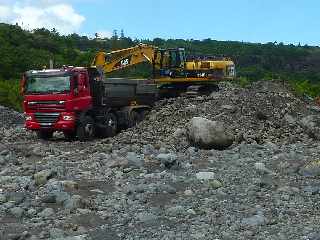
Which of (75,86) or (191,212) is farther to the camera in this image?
(75,86)

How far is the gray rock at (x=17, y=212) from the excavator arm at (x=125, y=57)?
15.7 metres

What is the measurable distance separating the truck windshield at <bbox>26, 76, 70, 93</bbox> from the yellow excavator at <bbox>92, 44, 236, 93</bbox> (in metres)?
5.68

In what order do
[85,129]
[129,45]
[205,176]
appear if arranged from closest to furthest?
1. [205,176]
2. [85,129]
3. [129,45]

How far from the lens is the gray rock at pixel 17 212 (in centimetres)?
989

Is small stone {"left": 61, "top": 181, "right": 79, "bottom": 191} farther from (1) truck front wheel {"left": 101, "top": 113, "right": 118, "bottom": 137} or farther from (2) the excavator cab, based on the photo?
(2) the excavator cab

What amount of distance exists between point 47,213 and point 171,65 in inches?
659

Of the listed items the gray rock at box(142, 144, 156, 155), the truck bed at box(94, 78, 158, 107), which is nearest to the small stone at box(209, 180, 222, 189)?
the gray rock at box(142, 144, 156, 155)

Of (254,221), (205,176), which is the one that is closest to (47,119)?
(205,176)

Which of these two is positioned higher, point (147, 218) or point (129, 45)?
point (129, 45)

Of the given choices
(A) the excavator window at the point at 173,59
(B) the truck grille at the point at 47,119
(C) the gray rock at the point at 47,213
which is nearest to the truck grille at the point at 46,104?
(B) the truck grille at the point at 47,119

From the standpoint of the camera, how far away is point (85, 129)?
20.3 metres

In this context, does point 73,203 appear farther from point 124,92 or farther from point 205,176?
point 124,92

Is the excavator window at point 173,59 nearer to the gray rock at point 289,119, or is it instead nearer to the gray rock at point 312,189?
the gray rock at point 289,119

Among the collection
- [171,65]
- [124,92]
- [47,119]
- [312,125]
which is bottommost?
[47,119]
